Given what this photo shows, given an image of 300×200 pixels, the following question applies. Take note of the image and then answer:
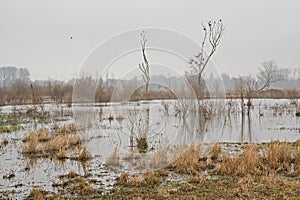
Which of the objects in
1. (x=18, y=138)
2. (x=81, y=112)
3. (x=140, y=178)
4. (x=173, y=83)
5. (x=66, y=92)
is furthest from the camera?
(x=66, y=92)

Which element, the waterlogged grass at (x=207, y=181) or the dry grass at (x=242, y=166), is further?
the dry grass at (x=242, y=166)

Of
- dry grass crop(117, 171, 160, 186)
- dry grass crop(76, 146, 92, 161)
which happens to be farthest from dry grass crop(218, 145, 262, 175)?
dry grass crop(76, 146, 92, 161)

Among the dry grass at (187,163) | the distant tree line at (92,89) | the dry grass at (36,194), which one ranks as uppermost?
the distant tree line at (92,89)

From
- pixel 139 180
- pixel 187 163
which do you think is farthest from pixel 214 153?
pixel 139 180

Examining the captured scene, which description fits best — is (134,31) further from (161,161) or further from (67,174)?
(67,174)

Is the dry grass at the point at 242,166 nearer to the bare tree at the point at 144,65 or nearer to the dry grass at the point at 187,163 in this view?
the dry grass at the point at 187,163

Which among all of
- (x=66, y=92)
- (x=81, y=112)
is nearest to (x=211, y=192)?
(x=81, y=112)

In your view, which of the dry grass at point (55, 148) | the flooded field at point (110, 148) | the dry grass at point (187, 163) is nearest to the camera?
the flooded field at point (110, 148)

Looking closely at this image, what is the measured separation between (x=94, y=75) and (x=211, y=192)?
163 inches

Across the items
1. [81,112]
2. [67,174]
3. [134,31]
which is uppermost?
[134,31]

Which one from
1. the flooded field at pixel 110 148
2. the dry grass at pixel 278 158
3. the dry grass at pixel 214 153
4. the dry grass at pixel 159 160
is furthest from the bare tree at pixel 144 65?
the dry grass at pixel 278 158

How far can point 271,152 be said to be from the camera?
23.5 ft

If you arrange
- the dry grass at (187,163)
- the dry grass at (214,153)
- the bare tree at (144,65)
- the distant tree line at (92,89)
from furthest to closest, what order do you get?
the distant tree line at (92,89) < the dry grass at (214,153) < the bare tree at (144,65) < the dry grass at (187,163)

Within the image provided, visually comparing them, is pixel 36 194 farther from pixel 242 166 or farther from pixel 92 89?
pixel 92 89
